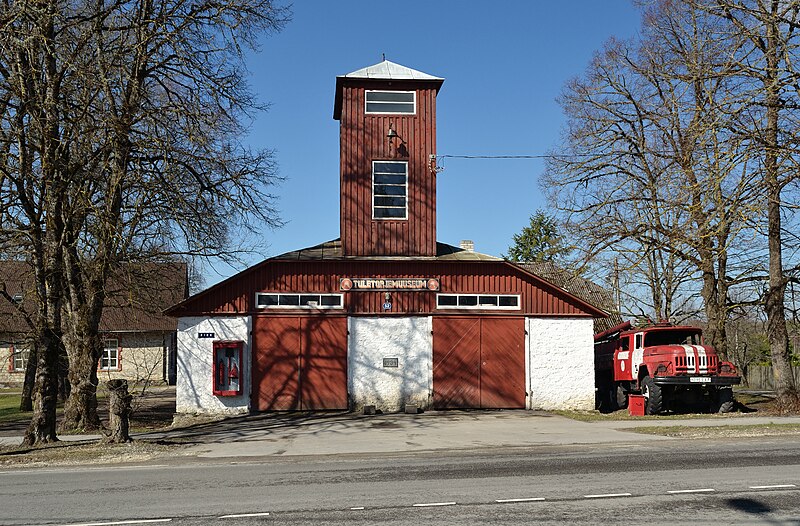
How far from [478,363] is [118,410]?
11.8 meters

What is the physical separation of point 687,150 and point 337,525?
14.8 meters

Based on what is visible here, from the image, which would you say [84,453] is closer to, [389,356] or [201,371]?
[201,371]

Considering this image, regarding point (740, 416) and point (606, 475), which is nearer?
point (606, 475)

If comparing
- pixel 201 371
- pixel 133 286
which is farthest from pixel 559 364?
pixel 133 286

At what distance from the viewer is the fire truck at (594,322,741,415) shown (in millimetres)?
22969

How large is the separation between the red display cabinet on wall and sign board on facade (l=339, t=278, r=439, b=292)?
3780mm

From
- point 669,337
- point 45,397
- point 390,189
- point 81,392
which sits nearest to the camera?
point 45,397

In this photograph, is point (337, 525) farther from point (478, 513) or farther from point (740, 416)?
point (740, 416)

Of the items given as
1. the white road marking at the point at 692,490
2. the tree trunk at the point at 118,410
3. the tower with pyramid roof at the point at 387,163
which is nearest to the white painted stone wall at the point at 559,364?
the tower with pyramid roof at the point at 387,163

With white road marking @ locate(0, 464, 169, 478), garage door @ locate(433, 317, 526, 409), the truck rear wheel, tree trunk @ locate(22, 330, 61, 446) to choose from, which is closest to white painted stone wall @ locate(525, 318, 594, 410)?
garage door @ locate(433, 317, 526, 409)

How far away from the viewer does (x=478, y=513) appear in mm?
9141

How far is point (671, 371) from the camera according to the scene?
23203mm

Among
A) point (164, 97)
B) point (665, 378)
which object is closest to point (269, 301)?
point (164, 97)

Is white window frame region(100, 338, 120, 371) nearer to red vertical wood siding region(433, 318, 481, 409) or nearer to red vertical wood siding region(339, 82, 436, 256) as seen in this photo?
red vertical wood siding region(339, 82, 436, 256)
